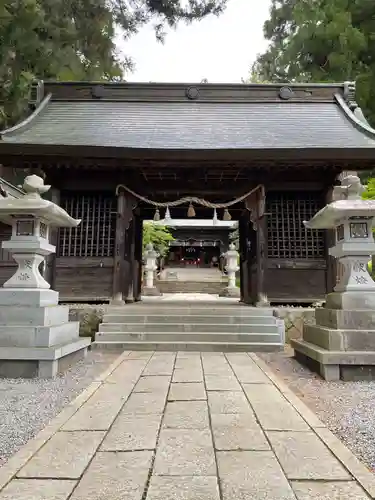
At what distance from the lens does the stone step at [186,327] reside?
636cm

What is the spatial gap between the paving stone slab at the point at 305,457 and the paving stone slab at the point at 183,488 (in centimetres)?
43

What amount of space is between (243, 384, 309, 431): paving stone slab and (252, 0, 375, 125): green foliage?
14.1 m

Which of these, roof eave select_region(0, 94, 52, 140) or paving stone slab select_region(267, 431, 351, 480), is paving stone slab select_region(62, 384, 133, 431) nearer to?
paving stone slab select_region(267, 431, 351, 480)

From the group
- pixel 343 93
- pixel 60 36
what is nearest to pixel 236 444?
pixel 343 93

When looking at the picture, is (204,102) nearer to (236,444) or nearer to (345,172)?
(345,172)

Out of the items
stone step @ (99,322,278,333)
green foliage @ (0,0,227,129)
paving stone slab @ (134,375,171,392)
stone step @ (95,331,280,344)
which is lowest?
paving stone slab @ (134,375,171,392)

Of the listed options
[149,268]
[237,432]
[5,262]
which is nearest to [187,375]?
[237,432]

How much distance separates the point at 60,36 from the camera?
12609 mm

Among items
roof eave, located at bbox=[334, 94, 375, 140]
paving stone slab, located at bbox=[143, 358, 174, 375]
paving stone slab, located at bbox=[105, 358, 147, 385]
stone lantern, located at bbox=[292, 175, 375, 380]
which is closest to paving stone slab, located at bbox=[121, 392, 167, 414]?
paving stone slab, located at bbox=[105, 358, 147, 385]

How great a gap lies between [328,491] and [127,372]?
115 inches

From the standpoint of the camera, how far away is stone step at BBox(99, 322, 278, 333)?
6356 millimetres

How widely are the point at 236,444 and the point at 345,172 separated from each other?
6855 mm

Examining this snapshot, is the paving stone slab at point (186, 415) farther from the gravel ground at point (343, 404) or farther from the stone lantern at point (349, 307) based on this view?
the stone lantern at point (349, 307)

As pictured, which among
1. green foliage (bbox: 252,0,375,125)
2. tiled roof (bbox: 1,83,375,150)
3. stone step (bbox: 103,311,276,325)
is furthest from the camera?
green foliage (bbox: 252,0,375,125)
